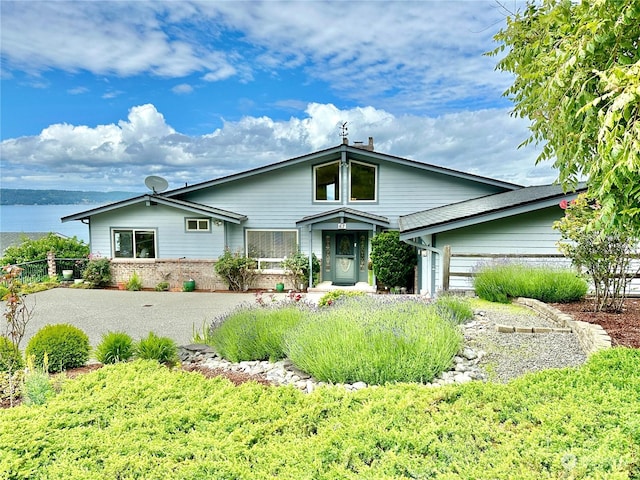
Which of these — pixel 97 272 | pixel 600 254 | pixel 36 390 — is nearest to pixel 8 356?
pixel 36 390

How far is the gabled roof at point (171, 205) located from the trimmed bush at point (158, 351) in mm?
9388

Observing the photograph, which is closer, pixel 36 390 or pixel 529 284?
pixel 36 390

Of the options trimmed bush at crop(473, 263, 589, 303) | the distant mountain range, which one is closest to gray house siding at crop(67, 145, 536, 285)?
trimmed bush at crop(473, 263, 589, 303)

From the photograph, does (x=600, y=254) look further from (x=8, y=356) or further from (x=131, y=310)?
(x=131, y=310)

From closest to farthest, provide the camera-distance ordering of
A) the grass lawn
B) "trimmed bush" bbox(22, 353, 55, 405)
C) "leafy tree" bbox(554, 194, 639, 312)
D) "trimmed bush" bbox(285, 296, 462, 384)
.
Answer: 1. the grass lawn
2. "trimmed bush" bbox(22, 353, 55, 405)
3. "trimmed bush" bbox(285, 296, 462, 384)
4. "leafy tree" bbox(554, 194, 639, 312)

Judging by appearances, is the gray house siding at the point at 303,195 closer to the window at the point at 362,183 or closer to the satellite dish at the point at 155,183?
the window at the point at 362,183

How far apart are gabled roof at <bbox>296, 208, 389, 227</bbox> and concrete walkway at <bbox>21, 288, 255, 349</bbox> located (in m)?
3.48

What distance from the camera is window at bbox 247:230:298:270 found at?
15273mm

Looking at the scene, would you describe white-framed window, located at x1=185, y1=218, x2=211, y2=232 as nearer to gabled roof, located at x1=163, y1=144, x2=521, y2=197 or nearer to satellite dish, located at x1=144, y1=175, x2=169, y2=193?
gabled roof, located at x1=163, y1=144, x2=521, y2=197

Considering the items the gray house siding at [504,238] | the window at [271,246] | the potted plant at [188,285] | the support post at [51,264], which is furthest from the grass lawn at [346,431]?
the support post at [51,264]

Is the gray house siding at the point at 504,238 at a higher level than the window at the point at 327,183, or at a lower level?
lower

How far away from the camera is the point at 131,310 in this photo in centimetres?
1096

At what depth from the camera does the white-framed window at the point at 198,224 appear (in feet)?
49.8

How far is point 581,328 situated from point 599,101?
3.66 meters
